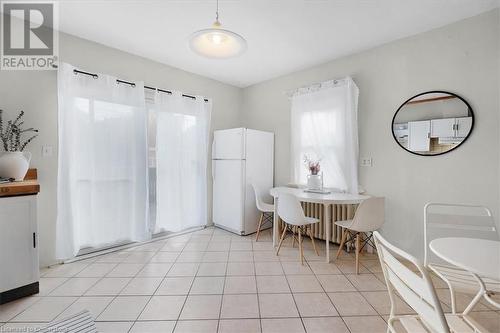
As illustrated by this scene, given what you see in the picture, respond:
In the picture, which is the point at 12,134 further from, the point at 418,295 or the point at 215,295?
the point at 418,295

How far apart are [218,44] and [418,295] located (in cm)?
187

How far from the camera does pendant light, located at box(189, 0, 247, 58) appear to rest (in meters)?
1.60

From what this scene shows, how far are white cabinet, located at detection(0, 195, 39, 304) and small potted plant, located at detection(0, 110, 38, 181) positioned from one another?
0.30 meters

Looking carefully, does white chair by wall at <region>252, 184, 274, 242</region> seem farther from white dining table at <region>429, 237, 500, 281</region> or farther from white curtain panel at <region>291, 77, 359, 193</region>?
white dining table at <region>429, 237, 500, 281</region>

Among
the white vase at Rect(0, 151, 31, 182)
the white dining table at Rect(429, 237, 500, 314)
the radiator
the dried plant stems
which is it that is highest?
the dried plant stems

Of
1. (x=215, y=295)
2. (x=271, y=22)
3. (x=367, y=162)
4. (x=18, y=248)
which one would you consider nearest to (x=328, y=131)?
(x=367, y=162)

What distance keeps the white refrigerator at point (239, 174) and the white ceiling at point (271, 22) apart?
4.04 ft

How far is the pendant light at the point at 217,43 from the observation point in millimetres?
1596

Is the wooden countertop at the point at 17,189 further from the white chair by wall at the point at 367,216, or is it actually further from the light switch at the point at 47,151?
the white chair by wall at the point at 367,216

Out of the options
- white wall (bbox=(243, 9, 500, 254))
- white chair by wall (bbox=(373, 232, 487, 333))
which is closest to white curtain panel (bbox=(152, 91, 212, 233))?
white wall (bbox=(243, 9, 500, 254))

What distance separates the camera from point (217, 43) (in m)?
1.73

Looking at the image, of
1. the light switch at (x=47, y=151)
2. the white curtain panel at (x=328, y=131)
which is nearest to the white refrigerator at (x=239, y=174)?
the white curtain panel at (x=328, y=131)

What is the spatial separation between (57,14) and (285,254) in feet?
Answer: 11.6

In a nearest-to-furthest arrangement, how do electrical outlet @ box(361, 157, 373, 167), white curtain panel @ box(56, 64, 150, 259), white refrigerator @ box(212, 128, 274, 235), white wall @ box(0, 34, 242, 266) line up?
white wall @ box(0, 34, 242, 266) → white curtain panel @ box(56, 64, 150, 259) → electrical outlet @ box(361, 157, 373, 167) → white refrigerator @ box(212, 128, 274, 235)
